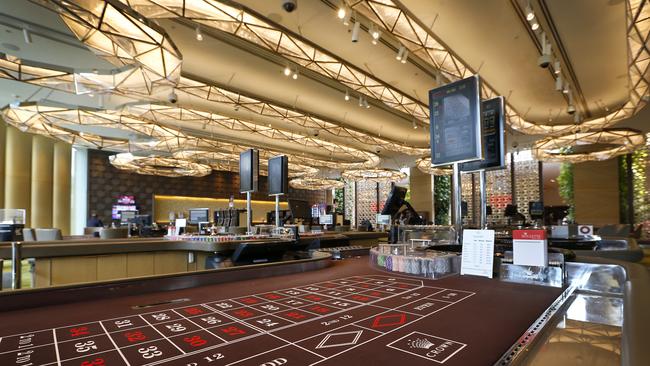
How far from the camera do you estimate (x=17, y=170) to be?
11930 mm

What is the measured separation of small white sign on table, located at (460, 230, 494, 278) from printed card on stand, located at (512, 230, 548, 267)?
0.38 ft

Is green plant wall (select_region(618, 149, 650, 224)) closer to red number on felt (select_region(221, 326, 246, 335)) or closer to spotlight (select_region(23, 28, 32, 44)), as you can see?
red number on felt (select_region(221, 326, 246, 335))

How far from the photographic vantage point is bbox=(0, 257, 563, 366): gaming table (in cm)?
83

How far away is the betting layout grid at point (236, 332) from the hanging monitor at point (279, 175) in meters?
2.98

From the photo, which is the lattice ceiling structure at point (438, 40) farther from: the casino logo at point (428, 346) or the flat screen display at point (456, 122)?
the casino logo at point (428, 346)

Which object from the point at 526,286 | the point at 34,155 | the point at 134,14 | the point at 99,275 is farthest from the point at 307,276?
the point at 34,155

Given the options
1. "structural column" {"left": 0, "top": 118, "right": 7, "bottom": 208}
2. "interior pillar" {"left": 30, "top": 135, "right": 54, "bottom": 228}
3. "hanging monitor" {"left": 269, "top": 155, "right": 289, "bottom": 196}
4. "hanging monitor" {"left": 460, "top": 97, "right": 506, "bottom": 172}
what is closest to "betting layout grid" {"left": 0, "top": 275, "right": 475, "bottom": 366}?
"hanging monitor" {"left": 460, "top": 97, "right": 506, "bottom": 172}

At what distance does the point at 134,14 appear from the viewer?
4.06 meters

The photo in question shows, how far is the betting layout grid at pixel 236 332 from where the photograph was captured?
0.83m

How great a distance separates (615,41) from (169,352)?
9359 mm

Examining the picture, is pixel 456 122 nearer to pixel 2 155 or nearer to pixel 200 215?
pixel 200 215

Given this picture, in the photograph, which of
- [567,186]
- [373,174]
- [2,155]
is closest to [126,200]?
[2,155]

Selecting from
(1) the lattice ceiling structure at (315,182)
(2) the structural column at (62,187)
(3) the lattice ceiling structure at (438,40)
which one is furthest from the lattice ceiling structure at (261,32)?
(2) the structural column at (62,187)

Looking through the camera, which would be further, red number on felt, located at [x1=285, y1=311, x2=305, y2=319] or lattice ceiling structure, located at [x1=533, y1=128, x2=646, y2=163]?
lattice ceiling structure, located at [x1=533, y1=128, x2=646, y2=163]
